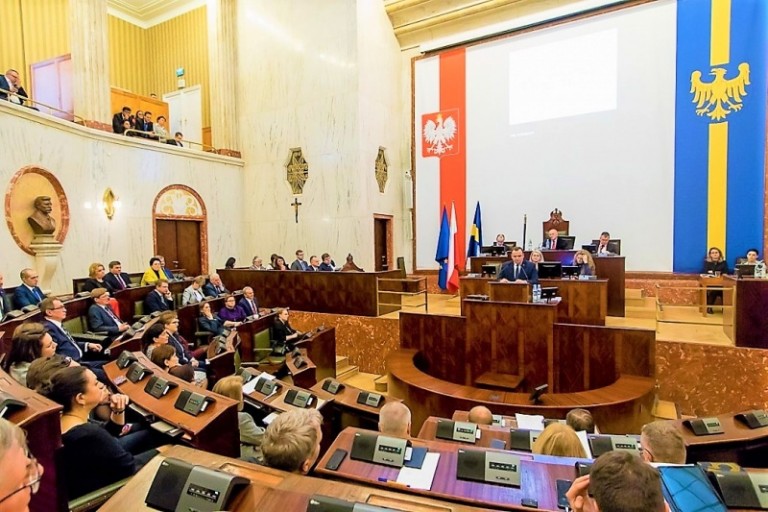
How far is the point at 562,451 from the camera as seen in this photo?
1.85 meters

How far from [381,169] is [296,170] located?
1947mm

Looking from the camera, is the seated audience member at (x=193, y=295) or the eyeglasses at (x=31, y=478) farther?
the seated audience member at (x=193, y=295)

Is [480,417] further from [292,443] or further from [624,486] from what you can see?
[624,486]

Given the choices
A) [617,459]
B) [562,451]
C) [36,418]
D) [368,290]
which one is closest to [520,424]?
[562,451]

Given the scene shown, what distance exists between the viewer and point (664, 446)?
177 centimetres

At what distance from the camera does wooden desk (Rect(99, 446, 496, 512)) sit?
1.26 meters

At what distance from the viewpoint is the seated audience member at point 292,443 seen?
1.56 meters

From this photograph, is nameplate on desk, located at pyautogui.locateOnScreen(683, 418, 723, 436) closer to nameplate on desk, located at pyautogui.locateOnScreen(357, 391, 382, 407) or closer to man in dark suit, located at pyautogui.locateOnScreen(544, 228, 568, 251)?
nameplate on desk, located at pyautogui.locateOnScreen(357, 391, 382, 407)

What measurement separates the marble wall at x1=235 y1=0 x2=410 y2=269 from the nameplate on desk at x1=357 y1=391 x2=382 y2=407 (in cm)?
655

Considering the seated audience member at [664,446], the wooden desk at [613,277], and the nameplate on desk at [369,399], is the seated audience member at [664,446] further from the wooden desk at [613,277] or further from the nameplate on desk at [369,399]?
the wooden desk at [613,277]

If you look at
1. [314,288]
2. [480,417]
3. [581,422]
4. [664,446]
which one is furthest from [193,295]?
[664,446]

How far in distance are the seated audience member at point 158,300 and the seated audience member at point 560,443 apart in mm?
5211

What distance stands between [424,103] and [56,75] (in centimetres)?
772

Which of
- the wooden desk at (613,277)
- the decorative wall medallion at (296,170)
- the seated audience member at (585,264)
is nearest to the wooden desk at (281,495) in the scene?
the seated audience member at (585,264)
